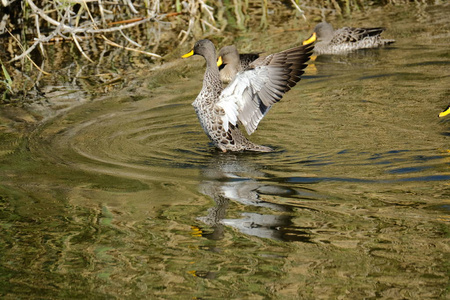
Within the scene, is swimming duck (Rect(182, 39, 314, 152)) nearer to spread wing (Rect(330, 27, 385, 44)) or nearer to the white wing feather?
the white wing feather

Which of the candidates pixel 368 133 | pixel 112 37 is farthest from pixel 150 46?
pixel 368 133

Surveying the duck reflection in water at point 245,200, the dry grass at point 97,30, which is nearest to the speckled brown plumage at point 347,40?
the dry grass at point 97,30

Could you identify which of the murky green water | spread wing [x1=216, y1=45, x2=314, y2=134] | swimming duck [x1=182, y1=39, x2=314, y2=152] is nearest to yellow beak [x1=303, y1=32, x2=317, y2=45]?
the murky green water

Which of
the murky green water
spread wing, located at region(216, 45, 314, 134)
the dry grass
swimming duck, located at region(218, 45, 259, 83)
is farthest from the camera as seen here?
swimming duck, located at region(218, 45, 259, 83)

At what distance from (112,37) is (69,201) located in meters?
7.55

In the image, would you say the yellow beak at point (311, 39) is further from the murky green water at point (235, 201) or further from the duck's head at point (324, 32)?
the murky green water at point (235, 201)

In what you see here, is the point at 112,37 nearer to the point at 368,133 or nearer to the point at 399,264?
the point at 368,133

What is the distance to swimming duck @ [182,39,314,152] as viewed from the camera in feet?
21.4

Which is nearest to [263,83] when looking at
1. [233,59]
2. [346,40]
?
[233,59]

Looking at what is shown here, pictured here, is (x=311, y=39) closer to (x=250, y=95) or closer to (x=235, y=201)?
(x=250, y=95)

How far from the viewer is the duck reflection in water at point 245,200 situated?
4719 mm

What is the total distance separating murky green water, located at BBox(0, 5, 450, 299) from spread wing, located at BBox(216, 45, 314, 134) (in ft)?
1.48

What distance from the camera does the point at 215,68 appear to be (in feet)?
23.9

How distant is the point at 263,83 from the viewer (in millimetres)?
6605
